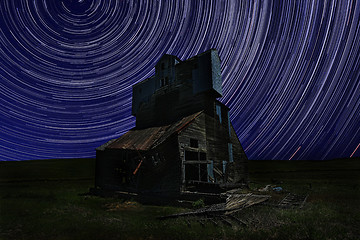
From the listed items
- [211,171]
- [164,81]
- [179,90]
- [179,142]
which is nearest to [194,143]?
[179,142]

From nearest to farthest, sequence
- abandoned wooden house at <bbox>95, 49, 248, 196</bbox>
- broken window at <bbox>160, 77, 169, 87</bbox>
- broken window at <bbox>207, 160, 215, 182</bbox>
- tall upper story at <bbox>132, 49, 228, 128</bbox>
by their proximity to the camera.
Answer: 1. abandoned wooden house at <bbox>95, 49, 248, 196</bbox>
2. broken window at <bbox>207, 160, 215, 182</bbox>
3. tall upper story at <bbox>132, 49, 228, 128</bbox>
4. broken window at <bbox>160, 77, 169, 87</bbox>

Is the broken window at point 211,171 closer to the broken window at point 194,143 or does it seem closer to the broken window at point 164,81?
the broken window at point 194,143

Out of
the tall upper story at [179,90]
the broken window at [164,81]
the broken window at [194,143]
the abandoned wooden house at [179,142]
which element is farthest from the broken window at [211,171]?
the broken window at [164,81]

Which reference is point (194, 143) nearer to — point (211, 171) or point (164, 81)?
point (211, 171)

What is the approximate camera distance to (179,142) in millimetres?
15375

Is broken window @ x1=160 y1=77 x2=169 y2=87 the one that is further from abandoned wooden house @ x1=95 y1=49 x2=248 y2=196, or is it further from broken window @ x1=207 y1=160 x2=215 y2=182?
broken window @ x1=207 y1=160 x2=215 y2=182

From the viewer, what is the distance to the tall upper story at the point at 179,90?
19.2m

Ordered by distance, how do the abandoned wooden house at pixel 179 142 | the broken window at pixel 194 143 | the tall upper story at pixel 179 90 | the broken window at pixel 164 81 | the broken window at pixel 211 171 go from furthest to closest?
1. the broken window at pixel 164 81
2. the tall upper story at pixel 179 90
3. the broken window at pixel 194 143
4. the broken window at pixel 211 171
5. the abandoned wooden house at pixel 179 142

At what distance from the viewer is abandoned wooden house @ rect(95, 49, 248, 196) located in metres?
15.6

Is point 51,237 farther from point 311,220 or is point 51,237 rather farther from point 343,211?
point 343,211

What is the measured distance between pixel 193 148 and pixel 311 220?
9.37 meters

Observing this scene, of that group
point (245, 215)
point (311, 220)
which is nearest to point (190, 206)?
point (245, 215)

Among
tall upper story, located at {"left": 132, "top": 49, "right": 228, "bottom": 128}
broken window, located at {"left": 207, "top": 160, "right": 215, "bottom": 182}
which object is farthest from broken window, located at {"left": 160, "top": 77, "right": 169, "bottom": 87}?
broken window, located at {"left": 207, "top": 160, "right": 215, "bottom": 182}

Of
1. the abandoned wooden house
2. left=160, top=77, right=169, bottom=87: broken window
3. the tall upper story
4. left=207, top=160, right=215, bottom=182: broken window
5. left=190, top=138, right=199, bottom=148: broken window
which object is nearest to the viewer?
the abandoned wooden house
